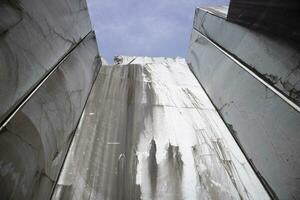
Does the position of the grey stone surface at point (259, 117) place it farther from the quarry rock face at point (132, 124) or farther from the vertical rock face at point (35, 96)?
the vertical rock face at point (35, 96)

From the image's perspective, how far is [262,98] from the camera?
130cm

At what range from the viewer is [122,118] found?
1.60 m

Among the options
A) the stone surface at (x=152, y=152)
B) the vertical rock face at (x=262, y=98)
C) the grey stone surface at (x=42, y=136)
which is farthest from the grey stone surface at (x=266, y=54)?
the grey stone surface at (x=42, y=136)

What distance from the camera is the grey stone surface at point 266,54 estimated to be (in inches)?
46.3

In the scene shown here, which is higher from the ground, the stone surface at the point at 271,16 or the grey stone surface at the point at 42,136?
the stone surface at the point at 271,16

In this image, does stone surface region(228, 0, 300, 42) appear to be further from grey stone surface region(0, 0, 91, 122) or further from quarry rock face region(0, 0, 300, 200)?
grey stone surface region(0, 0, 91, 122)

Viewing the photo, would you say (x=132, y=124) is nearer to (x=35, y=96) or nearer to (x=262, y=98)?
(x=35, y=96)

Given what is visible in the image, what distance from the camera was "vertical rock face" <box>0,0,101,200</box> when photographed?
2.77 ft

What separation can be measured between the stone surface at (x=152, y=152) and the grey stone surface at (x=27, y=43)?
0.47 m

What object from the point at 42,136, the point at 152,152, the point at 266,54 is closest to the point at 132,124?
the point at 152,152

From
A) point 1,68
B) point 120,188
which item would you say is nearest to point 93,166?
point 120,188

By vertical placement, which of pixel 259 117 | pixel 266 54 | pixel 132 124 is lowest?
pixel 259 117

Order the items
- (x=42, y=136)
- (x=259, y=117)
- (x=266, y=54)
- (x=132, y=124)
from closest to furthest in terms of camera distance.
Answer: (x=42, y=136), (x=259, y=117), (x=266, y=54), (x=132, y=124)

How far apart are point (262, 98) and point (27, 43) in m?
1.26
